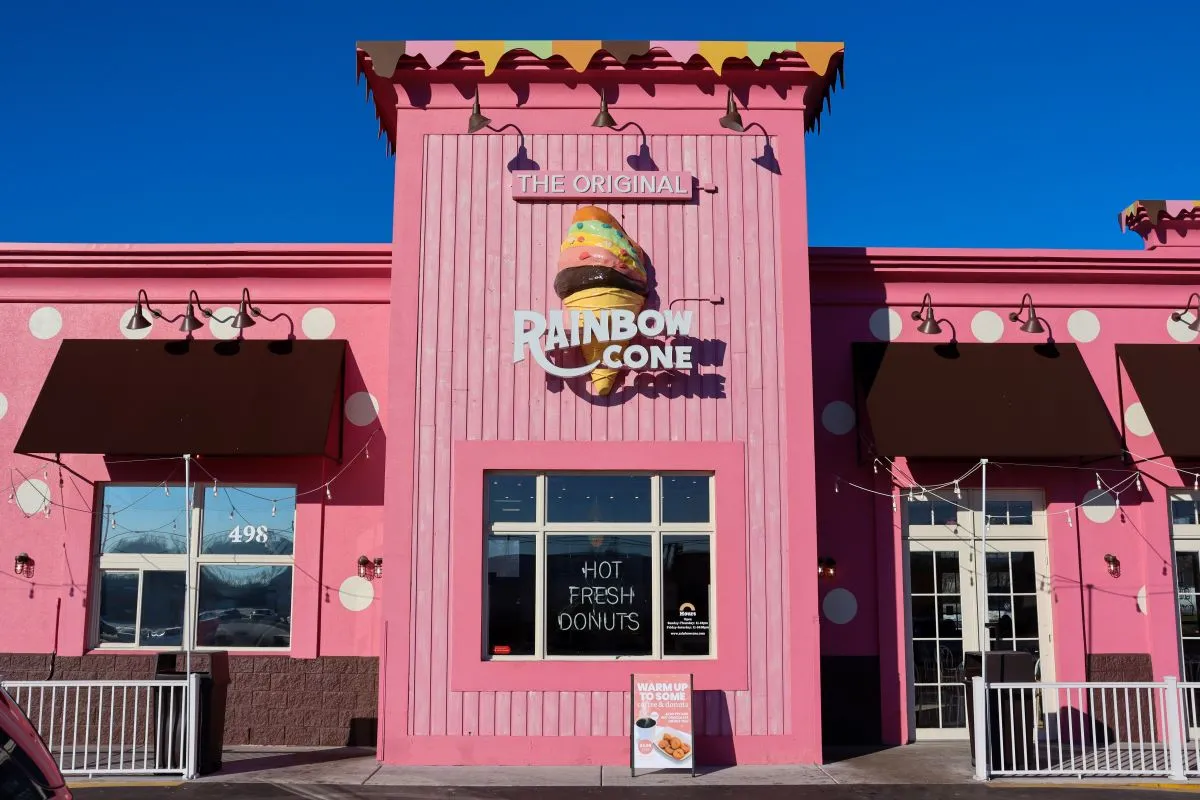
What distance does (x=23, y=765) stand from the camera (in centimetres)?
367

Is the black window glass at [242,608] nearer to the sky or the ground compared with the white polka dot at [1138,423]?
nearer to the ground

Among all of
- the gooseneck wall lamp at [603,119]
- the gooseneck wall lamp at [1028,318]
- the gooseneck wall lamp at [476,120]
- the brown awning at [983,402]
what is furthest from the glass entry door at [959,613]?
the gooseneck wall lamp at [476,120]

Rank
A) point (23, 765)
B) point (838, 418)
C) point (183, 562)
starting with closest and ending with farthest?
point (23, 765) < point (183, 562) < point (838, 418)

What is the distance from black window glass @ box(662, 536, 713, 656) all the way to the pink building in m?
0.04

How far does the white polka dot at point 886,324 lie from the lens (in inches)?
512

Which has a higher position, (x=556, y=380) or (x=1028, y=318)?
(x=1028, y=318)

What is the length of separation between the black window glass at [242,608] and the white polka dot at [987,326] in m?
8.67

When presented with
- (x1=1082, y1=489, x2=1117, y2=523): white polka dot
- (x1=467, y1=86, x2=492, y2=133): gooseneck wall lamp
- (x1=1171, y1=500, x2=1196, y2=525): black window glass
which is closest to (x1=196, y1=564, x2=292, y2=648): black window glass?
(x1=467, y1=86, x2=492, y2=133): gooseneck wall lamp

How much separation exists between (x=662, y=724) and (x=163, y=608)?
6.02 m

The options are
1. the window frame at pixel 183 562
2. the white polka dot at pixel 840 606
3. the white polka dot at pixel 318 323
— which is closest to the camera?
the window frame at pixel 183 562

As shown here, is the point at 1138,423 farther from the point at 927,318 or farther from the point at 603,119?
the point at 603,119

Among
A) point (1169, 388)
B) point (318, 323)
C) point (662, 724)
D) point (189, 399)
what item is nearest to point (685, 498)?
point (662, 724)

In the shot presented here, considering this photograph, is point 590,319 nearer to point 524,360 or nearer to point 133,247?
point 524,360

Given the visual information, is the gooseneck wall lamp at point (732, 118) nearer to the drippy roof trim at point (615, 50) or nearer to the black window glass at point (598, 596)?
the drippy roof trim at point (615, 50)
